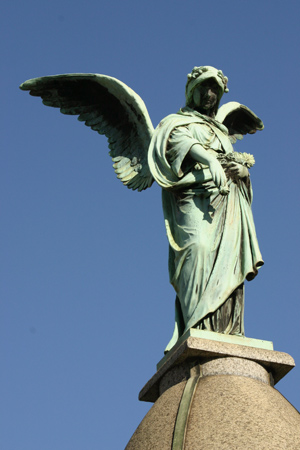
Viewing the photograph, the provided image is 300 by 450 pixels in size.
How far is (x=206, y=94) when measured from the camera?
908cm

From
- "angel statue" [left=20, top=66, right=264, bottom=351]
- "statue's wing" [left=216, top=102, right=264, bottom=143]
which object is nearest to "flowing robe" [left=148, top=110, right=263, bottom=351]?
"angel statue" [left=20, top=66, right=264, bottom=351]

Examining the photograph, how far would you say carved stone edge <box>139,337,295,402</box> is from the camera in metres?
7.19

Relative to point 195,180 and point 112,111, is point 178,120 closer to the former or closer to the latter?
point 195,180

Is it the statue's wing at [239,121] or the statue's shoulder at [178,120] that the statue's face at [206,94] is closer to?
the statue's shoulder at [178,120]

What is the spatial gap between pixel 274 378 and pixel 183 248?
1.58 meters

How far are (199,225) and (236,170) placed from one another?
79 centimetres

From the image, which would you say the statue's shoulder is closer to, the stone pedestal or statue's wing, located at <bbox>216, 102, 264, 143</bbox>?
statue's wing, located at <bbox>216, 102, 264, 143</bbox>

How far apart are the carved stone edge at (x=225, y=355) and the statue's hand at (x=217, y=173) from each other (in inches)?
66.5

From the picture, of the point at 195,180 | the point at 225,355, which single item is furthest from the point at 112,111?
the point at 225,355

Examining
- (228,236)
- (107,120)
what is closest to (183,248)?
(228,236)

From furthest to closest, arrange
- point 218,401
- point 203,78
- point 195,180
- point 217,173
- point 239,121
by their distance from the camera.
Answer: point 239,121 < point 203,78 < point 195,180 < point 217,173 < point 218,401

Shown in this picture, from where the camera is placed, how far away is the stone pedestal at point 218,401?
20.5 ft

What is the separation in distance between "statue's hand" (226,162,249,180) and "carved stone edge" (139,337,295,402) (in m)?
2.01

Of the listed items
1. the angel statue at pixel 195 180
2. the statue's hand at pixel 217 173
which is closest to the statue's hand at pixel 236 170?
the angel statue at pixel 195 180
